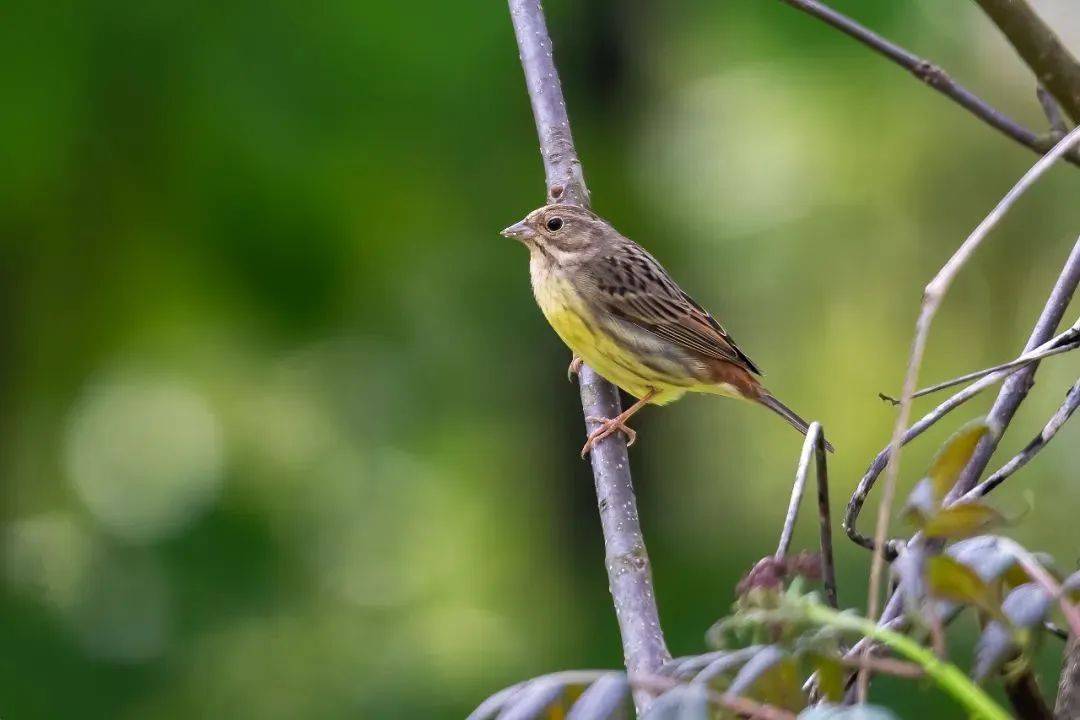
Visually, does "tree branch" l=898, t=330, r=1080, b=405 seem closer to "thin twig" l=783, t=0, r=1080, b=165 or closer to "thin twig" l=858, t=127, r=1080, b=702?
"thin twig" l=858, t=127, r=1080, b=702

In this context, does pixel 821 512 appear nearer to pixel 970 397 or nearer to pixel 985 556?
pixel 985 556

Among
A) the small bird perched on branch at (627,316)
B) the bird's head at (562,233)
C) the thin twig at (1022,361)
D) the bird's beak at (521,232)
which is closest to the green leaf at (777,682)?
the thin twig at (1022,361)

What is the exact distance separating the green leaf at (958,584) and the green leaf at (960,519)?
0.11 feet

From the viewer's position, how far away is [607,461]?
2678mm

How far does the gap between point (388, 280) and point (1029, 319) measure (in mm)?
2779

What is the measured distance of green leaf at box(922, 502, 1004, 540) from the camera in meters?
0.93

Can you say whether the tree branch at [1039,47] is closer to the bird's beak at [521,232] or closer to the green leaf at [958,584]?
the green leaf at [958,584]

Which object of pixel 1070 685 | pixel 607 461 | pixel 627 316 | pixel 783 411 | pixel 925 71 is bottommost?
pixel 1070 685

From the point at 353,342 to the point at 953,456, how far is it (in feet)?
14.1

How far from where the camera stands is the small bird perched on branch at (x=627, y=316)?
13.5 feet

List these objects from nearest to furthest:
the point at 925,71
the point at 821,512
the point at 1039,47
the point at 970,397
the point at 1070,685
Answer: the point at 1070,685, the point at 821,512, the point at 970,397, the point at 1039,47, the point at 925,71

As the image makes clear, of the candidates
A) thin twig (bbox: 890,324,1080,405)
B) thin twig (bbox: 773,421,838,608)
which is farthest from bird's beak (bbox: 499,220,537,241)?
thin twig (bbox: 773,421,838,608)

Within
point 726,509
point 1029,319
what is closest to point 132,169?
point 726,509

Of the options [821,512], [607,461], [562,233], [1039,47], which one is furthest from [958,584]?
[562,233]
